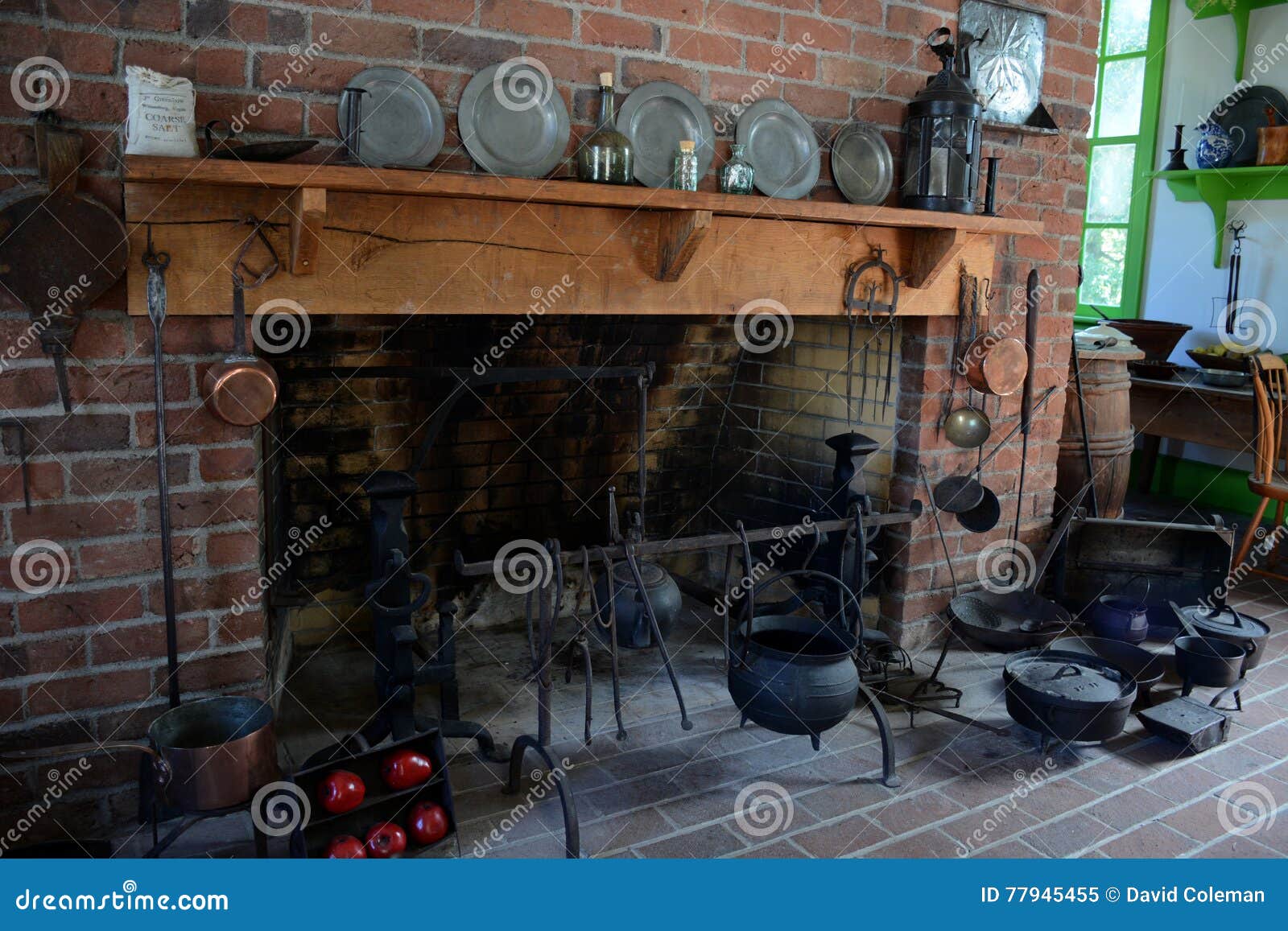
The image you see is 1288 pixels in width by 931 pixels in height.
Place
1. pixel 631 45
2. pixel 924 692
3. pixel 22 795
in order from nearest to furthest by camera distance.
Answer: pixel 22 795 < pixel 631 45 < pixel 924 692

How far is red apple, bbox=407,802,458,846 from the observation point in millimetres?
2133

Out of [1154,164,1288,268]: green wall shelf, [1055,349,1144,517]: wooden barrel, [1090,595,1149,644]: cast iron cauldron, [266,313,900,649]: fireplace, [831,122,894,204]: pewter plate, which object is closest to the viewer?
[831,122,894,204]: pewter plate

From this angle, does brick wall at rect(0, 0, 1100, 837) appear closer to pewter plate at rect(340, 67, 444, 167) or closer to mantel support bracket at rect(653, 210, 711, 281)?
pewter plate at rect(340, 67, 444, 167)

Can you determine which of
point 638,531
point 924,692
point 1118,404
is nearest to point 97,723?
point 638,531

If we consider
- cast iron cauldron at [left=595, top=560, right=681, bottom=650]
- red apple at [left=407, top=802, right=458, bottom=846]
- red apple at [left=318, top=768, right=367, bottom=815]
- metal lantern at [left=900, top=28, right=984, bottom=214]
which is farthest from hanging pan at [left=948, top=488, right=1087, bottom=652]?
red apple at [left=318, top=768, right=367, bottom=815]

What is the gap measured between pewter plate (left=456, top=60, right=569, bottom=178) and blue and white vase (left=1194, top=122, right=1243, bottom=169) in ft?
13.1

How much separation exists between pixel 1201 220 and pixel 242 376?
4.90m

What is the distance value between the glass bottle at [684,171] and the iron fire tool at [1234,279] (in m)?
3.76

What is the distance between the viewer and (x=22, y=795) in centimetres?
205

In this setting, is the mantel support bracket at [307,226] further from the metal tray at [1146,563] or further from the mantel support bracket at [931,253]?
the metal tray at [1146,563]

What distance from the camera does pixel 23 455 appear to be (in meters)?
1.94

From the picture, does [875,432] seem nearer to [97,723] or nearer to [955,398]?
[955,398]

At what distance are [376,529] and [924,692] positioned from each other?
5.10ft

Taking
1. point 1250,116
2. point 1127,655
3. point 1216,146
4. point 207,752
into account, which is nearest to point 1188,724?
point 1127,655
